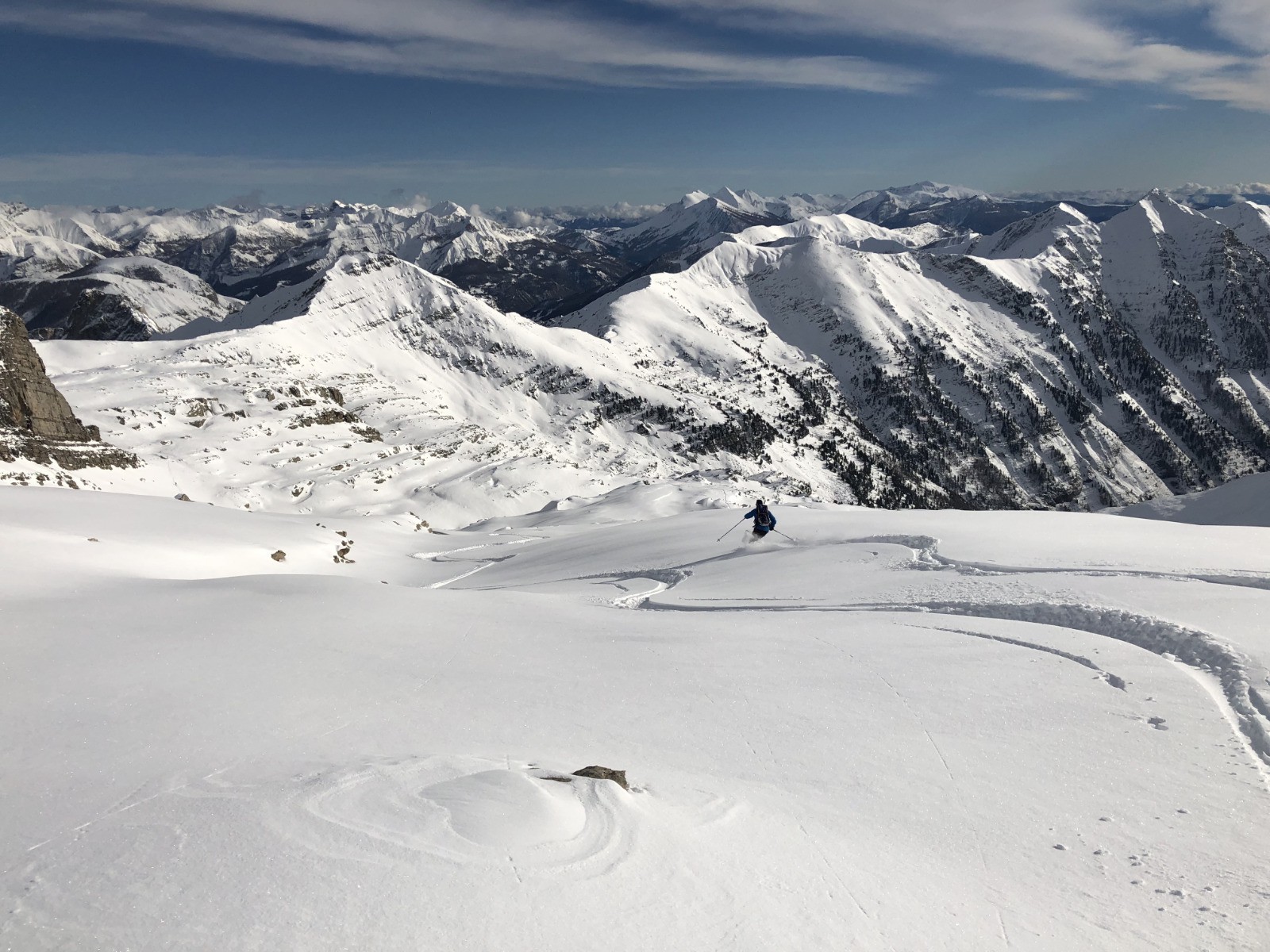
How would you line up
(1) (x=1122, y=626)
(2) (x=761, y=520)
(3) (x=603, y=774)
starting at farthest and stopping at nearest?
(2) (x=761, y=520), (1) (x=1122, y=626), (3) (x=603, y=774)

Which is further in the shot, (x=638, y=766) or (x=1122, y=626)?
(x=1122, y=626)

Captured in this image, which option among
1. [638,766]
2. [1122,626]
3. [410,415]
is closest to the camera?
[638,766]

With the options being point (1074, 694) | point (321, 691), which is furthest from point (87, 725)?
point (1074, 694)

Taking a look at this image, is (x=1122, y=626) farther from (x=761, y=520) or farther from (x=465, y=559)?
(x=465, y=559)

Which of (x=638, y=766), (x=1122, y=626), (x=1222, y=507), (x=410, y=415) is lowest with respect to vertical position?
(x=410, y=415)

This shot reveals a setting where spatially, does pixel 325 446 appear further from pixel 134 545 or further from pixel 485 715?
pixel 485 715

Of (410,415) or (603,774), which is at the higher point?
(603,774)

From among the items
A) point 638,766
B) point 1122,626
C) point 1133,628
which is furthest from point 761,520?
point 638,766
